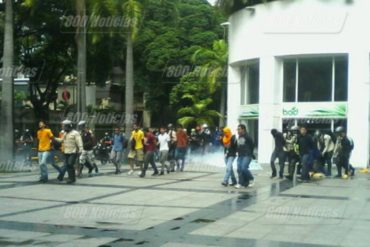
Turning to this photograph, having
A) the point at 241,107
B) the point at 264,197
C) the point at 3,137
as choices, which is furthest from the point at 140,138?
the point at 241,107

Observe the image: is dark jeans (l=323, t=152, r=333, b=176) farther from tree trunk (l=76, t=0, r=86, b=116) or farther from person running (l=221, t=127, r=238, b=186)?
tree trunk (l=76, t=0, r=86, b=116)

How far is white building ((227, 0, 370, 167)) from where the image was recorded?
24.5 metres

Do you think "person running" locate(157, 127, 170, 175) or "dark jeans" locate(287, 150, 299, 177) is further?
"person running" locate(157, 127, 170, 175)

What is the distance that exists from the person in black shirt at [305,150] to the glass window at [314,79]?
812cm

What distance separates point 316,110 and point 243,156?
11.0 m

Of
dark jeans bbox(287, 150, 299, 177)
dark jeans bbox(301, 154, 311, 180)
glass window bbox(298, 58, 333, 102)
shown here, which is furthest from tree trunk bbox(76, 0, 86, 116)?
dark jeans bbox(301, 154, 311, 180)

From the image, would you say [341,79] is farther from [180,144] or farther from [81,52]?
[81,52]

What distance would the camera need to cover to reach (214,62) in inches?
1679

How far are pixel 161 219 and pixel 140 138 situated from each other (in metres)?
9.84

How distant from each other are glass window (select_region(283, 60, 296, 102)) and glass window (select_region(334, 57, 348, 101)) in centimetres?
199

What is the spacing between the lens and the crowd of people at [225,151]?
16.0 meters

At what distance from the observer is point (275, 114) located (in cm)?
2688

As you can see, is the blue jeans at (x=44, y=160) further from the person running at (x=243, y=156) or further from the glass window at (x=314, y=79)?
the glass window at (x=314, y=79)

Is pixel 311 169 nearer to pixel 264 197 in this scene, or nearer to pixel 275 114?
pixel 264 197
